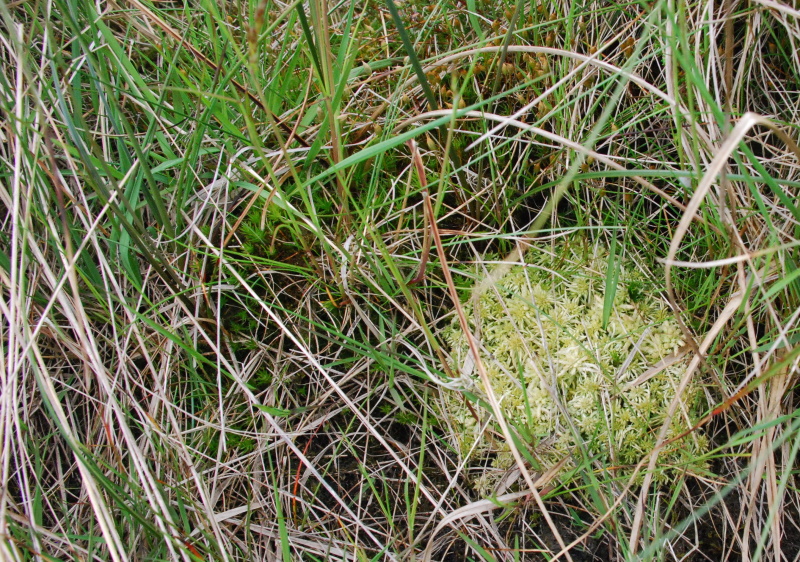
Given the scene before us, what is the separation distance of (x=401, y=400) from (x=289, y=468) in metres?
0.47

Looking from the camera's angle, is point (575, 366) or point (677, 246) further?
point (575, 366)

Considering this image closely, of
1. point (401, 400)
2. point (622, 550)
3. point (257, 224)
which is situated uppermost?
point (257, 224)

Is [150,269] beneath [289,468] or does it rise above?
above

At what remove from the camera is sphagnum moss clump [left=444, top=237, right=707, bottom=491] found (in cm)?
191

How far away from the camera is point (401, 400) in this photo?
6.65ft

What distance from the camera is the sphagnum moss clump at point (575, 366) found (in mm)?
1907

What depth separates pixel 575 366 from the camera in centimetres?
199

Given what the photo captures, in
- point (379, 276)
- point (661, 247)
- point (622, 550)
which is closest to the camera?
point (622, 550)

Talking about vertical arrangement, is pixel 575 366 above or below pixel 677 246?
below

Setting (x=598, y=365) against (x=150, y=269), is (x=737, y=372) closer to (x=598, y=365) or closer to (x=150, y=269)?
(x=598, y=365)

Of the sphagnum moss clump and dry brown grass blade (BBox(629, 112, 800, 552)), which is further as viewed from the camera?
the sphagnum moss clump

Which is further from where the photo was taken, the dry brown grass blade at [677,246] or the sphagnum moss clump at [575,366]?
the sphagnum moss clump at [575,366]

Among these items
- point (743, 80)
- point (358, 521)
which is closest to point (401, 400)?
point (358, 521)

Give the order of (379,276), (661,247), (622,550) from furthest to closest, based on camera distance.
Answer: (661,247), (379,276), (622,550)
